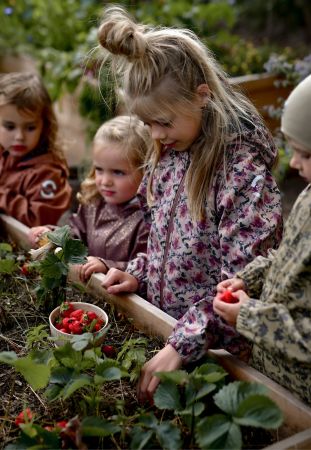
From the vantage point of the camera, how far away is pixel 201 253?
2488mm

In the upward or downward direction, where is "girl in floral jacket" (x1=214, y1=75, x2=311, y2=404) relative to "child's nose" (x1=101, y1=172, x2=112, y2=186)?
upward

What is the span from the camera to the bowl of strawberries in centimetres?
249

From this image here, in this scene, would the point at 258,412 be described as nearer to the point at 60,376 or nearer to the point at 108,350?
the point at 60,376

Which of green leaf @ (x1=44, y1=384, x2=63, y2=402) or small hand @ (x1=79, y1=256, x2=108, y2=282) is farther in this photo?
small hand @ (x1=79, y1=256, x2=108, y2=282)

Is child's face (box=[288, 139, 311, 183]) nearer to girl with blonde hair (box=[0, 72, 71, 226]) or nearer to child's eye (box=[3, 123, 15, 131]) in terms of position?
girl with blonde hair (box=[0, 72, 71, 226])

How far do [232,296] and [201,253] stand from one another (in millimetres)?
442

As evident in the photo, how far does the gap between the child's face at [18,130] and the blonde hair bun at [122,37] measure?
1.45m

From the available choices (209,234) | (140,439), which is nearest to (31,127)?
(209,234)

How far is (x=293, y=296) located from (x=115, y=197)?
4.65 feet

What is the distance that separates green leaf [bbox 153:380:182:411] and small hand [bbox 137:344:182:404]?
23 centimetres

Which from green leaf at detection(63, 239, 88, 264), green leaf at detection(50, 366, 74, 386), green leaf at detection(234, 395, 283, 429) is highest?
green leaf at detection(234, 395, 283, 429)

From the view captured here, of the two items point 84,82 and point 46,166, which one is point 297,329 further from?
point 84,82

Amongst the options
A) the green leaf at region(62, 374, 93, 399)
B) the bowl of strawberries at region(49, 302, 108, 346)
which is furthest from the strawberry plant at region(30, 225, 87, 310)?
the green leaf at region(62, 374, 93, 399)

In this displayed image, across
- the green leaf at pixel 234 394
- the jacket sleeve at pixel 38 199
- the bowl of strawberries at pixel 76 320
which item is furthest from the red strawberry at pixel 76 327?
the jacket sleeve at pixel 38 199
